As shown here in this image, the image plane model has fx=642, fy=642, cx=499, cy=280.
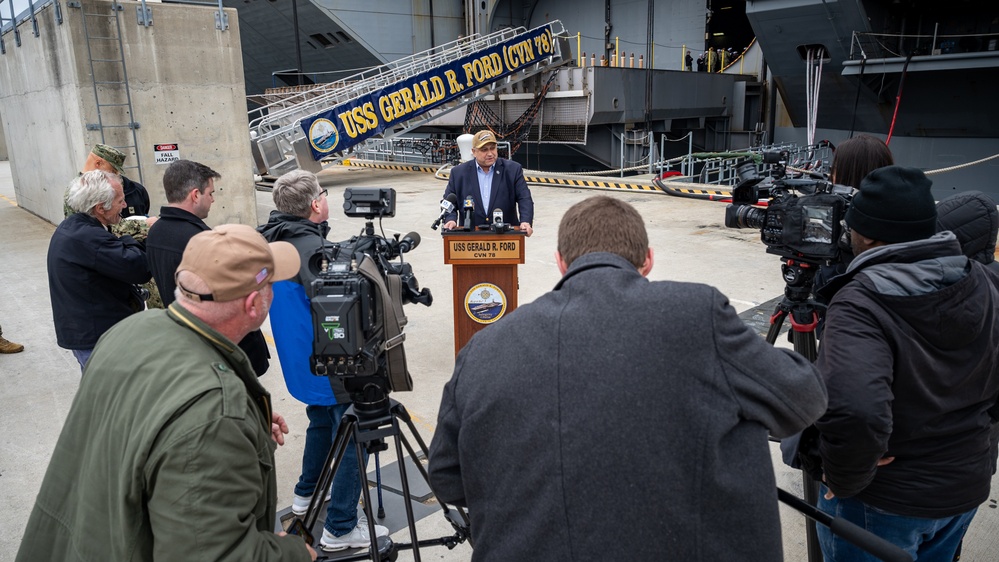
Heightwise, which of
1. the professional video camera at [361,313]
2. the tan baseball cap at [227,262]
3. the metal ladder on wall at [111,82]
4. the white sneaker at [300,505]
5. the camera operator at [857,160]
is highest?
the metal ladder on wall at [111,82]

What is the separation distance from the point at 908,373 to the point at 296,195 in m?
2.48

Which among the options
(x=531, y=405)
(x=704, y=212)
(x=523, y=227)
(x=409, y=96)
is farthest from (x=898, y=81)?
(x=531, y=405)

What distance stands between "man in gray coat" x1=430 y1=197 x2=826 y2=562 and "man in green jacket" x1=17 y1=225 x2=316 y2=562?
23.5 inches

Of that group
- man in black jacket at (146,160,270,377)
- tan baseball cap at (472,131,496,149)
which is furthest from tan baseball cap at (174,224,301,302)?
tan baseball cap at (472,131,496,149)

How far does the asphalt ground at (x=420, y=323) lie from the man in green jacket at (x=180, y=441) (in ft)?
0.44

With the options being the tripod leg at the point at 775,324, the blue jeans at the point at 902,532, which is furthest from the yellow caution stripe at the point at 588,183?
the blue jeans at the point at 902,532

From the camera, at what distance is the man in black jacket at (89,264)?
3.38 metres

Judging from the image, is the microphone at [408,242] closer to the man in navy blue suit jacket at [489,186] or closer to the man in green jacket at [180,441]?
the man in green jacket at [180,441]

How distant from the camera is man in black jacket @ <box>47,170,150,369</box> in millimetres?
3379

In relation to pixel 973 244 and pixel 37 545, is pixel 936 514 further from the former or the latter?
pixel 37 545

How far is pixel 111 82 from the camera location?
8844mm

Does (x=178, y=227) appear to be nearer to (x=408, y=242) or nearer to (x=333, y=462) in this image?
(x=408, y=242)

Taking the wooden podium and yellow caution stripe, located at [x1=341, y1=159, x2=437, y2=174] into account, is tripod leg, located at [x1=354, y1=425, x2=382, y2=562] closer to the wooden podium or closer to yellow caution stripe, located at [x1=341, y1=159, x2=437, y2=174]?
the wooden podium

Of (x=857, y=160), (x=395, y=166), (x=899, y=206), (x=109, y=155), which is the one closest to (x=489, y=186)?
(x=857, y=160)
